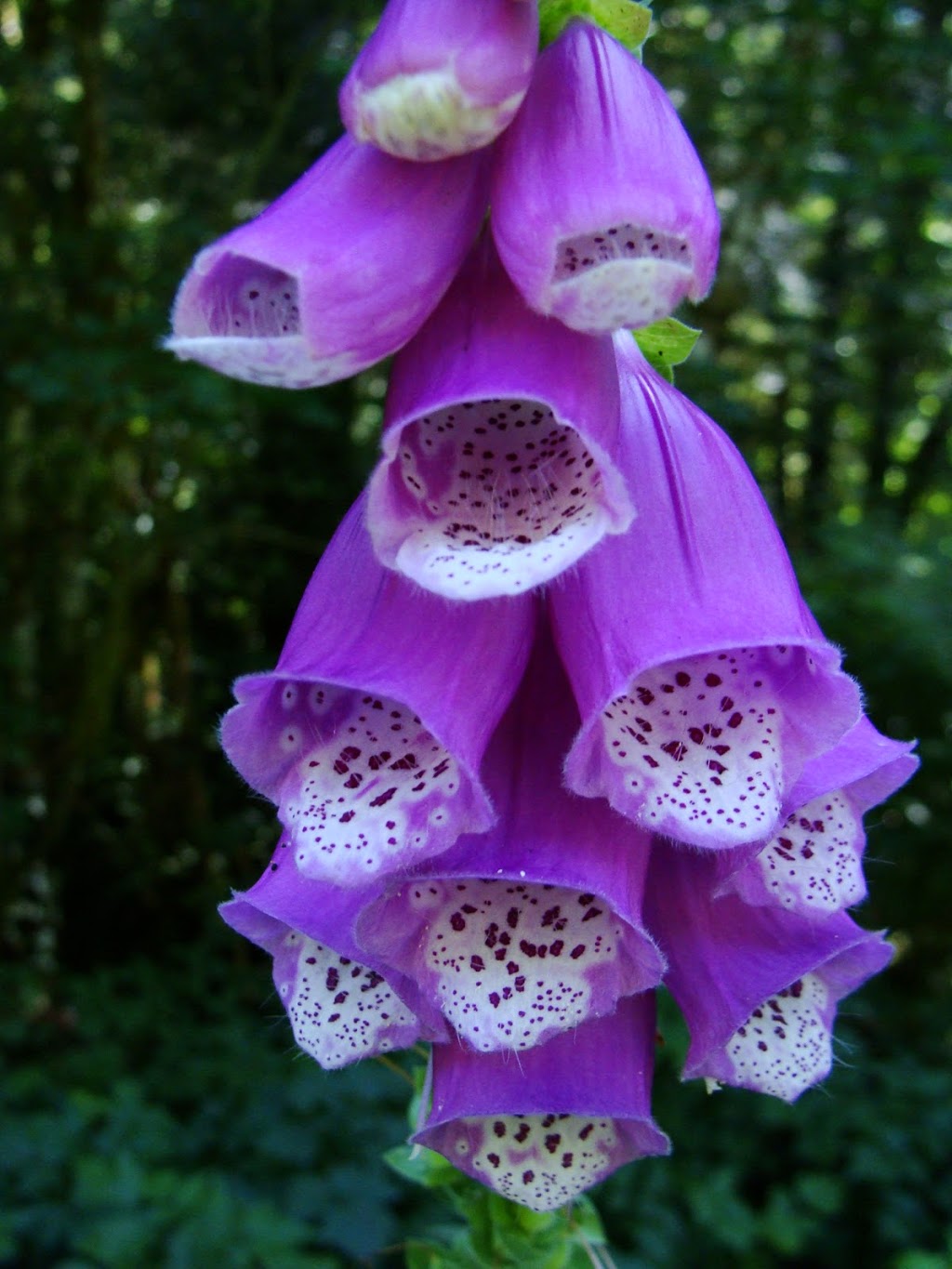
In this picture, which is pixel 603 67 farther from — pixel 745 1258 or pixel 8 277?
pixel 8 277

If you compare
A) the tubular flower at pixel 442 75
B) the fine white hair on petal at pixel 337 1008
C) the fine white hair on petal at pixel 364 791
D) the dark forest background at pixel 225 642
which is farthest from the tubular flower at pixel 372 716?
the dark forest background at pixel 225 642

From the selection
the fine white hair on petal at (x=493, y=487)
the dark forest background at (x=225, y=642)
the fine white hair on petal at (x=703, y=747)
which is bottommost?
the dark forest background at (x=225, y=642)

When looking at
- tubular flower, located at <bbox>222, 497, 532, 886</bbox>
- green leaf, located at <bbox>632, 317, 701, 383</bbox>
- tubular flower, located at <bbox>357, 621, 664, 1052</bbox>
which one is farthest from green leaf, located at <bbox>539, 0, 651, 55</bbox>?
tubular flower, located at <bbox>357, 621, 664, 1052</bbox>

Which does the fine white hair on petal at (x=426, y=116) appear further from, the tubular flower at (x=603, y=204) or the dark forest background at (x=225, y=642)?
the dark forest background at (x=225, y=642)

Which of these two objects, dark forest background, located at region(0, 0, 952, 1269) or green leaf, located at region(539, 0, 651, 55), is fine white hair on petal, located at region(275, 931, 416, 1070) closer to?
green leaf, located at region(539, 0, 651, 55)

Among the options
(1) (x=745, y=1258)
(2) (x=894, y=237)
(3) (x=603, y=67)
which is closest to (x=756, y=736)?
(3) (x=603, y=67)
